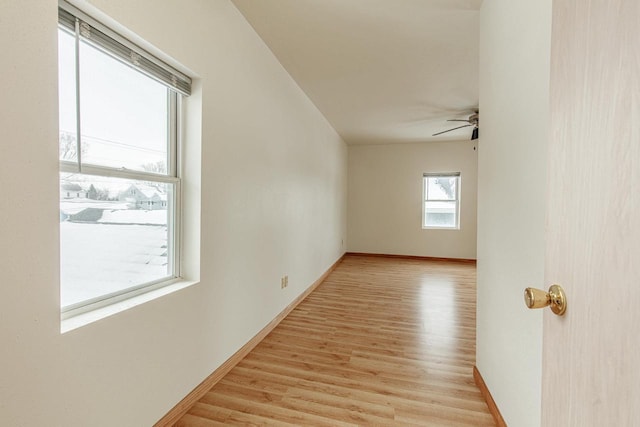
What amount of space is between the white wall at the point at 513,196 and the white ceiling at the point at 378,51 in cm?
49

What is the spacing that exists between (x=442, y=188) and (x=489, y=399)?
17.3 feet

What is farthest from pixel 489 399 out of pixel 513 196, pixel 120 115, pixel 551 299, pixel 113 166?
pixel 120 115

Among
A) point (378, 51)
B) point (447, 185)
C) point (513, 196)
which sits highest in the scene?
point (378, 51)

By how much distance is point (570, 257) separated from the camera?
2.00 ft

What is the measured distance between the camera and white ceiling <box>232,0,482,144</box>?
203 centimetres

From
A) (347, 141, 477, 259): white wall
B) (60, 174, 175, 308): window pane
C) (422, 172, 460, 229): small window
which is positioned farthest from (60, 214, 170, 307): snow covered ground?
(422, 172, 460, 229): small window

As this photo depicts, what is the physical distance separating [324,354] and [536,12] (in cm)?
241

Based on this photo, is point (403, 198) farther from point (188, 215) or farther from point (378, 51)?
Answer: point (188, 215)

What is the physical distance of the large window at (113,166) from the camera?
1.13 meters

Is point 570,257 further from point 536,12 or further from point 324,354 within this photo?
point 324,354

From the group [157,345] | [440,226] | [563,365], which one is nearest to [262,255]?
[157,345]

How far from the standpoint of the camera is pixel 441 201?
6348mm

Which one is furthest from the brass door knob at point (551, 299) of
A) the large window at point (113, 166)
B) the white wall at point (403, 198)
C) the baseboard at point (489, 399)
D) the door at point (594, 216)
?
the white wall at point (403, 198)

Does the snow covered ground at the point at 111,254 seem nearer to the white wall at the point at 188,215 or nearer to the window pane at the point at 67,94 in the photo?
the white wall at the point at 188,215
